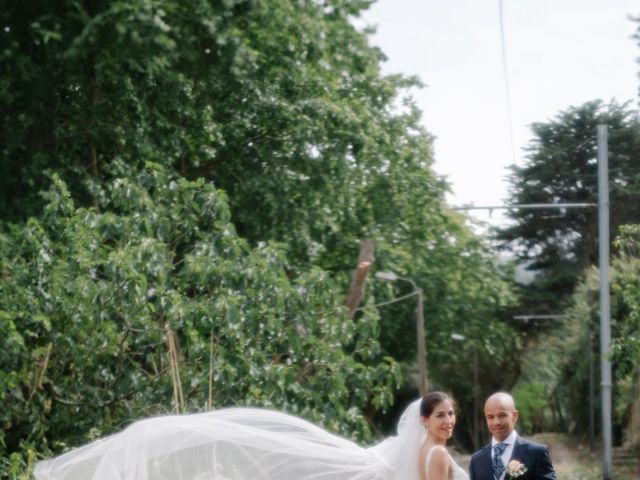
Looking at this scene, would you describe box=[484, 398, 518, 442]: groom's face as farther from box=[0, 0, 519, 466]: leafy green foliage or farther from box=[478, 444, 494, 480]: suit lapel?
box=[0, 0, 519, 466]: leafy green foliage

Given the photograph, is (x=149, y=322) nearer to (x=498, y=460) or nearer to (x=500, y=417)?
(x=498, y=460)

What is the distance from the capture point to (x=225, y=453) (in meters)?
9.40

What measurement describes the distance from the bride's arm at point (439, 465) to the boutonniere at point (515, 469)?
98 cm

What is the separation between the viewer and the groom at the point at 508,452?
6551mm

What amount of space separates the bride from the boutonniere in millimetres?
2235

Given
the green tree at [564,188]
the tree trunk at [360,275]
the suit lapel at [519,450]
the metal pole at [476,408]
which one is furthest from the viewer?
the metal pole at [476,408]

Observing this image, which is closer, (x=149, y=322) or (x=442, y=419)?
(x=442, y=419)

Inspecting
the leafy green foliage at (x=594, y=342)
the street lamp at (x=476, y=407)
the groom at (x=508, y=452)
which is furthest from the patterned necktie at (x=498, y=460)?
the street lamp at (x=476, y=407)

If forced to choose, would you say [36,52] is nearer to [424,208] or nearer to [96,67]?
[96,67]

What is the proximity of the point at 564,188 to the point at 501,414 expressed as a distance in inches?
1447

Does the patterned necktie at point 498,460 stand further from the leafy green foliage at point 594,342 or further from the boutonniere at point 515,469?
the leafy green foliage at point 594,342

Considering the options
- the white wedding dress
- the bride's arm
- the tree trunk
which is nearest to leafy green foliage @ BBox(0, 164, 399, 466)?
the tree trunk

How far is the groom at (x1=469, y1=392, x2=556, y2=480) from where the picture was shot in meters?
6.55

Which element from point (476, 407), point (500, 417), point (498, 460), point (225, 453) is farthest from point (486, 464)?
point (476, 407)
